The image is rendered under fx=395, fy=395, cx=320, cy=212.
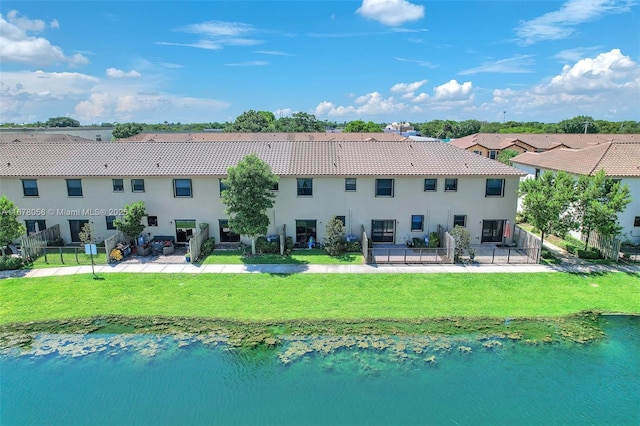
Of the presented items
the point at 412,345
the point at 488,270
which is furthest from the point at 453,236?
the point at 412,345

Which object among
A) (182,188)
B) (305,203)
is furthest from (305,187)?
(182,188)

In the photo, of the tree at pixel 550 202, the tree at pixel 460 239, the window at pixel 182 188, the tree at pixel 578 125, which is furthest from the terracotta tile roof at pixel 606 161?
the tree at pixel 578 125

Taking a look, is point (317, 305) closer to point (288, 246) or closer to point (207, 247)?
point (288, 246)

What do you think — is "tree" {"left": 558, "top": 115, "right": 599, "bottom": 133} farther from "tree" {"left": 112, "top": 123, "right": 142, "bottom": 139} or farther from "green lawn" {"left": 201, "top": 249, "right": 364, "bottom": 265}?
"tree" {"left": 112, "top": 123, "right": 142, "bottom": 139}

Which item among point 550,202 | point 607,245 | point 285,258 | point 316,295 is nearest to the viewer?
point 316,295

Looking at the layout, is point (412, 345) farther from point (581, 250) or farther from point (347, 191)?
point (581, 250)

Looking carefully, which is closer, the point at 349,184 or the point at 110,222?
the point at 349,184
